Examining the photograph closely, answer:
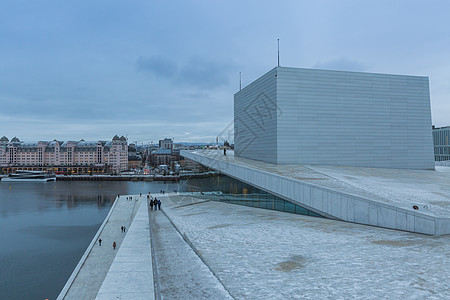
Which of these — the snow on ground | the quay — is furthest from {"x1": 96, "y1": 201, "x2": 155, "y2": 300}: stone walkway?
the snow on ground

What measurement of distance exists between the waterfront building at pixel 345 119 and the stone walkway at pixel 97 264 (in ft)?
49.7

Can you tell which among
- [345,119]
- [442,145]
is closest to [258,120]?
[345,119]

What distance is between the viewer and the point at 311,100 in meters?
26.0

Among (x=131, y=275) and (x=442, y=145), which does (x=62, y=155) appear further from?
(x=131, y=275)

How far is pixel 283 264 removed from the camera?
331 inches

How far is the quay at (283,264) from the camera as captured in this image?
6.73m

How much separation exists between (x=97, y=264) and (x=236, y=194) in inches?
435

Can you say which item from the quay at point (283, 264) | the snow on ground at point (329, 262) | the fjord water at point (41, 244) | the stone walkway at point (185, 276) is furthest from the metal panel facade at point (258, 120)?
the fjord water at point (41, 244)

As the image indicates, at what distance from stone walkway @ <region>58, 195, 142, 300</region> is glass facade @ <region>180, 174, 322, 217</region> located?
8766 millimetres

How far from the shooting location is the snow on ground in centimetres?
656

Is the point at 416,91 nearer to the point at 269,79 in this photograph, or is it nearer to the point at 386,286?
the point at 269,79

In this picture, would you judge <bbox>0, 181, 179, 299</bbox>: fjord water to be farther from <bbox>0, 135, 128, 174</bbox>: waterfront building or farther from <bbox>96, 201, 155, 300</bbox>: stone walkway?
<bbox>0, 135, 128, 174</bbox>: waterfront building

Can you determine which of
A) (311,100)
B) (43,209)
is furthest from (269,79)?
(43,209)

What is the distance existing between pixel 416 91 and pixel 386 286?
2687 cm
